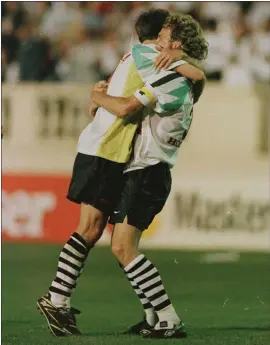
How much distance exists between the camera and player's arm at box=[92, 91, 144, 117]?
654 centimetres

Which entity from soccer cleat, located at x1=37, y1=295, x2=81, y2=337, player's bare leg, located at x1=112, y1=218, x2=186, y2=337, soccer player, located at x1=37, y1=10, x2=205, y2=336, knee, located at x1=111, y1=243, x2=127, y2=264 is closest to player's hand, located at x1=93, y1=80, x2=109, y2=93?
soccer player, located at x1=37, y1=10, x2=205, y2=336

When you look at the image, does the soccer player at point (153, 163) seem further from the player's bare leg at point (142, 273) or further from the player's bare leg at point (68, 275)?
the player's bare leg at point (68, 275)

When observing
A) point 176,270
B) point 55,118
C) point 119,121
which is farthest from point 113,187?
point 55,118

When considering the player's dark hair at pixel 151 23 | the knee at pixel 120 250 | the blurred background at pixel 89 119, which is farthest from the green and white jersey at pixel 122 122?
the blurred background at pixel 89 119

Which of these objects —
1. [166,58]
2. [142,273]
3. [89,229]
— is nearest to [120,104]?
[166,58]

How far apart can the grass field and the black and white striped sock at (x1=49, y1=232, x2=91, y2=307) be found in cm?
25

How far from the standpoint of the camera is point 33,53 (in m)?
15.2

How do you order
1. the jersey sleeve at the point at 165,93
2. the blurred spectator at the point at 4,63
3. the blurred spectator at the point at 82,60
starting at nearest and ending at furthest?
the jersey sleeve at the point at 165,93 → the blurred spectator at the point at 82,60 → the blurred spectator at the point at 4,63

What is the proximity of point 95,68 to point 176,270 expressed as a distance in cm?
470

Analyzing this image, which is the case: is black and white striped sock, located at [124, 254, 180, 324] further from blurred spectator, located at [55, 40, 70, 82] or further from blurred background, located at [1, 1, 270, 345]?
blurred spectator, located at [55, 40, 70, 82]

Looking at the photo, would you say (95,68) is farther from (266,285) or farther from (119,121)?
(119,121)

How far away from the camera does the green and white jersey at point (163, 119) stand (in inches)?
258

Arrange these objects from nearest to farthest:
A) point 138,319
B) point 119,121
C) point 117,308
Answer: point 119,121 → point 138,319 → point 117,308

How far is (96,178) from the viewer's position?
668cm
